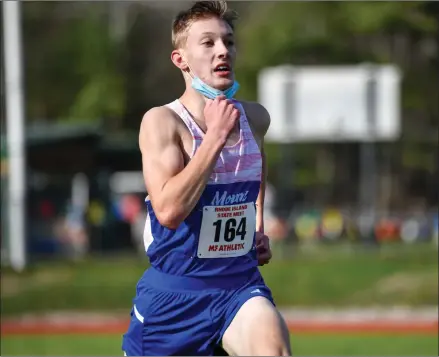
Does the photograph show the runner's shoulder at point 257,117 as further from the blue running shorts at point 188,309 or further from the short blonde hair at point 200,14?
the blue running shorts at point 188,309

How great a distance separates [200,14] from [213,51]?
0.20m

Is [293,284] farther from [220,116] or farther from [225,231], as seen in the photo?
[220,116]

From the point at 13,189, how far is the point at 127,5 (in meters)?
25.4

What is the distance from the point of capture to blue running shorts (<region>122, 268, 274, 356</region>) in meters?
5.29

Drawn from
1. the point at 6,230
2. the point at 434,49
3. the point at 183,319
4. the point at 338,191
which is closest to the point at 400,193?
the point at 338,191

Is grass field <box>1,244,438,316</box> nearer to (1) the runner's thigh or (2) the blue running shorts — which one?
(2) the blue running shorts

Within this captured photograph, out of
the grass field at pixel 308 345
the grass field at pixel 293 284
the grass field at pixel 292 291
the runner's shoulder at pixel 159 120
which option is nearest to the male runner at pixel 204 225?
the runner's shoulder at pixel 159 120

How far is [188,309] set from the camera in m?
5.33

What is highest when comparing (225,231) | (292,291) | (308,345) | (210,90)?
(210,90)

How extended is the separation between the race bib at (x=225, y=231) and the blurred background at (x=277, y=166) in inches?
327

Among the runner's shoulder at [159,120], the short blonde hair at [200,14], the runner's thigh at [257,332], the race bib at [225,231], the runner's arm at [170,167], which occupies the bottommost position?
the runner's thigh at [257,332]

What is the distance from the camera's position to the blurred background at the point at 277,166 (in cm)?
1892

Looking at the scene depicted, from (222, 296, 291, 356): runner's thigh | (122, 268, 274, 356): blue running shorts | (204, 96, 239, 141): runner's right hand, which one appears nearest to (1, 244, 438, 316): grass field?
(122, 268, 274, 356): blue running shorts

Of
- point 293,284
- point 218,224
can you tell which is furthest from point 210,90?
point 293,284
